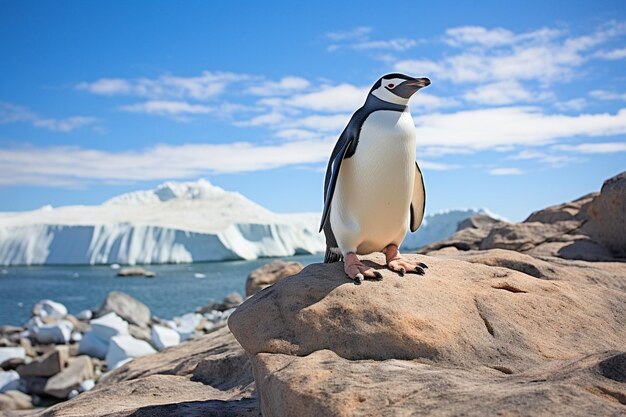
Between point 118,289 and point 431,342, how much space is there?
87.6 feet

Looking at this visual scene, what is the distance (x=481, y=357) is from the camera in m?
2.86

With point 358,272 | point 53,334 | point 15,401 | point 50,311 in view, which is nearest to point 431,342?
point 358,272

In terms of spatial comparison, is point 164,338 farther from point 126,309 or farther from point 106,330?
point 126,309

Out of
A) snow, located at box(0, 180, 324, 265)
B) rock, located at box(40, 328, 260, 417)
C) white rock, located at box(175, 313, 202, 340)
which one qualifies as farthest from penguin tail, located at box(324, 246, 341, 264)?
snow, located at box(0, 180, 324, 265)

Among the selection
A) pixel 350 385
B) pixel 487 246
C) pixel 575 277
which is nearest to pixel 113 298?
pixel 487 246

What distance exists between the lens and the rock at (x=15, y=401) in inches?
315

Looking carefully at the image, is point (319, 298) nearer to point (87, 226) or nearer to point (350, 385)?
point (350, 385)

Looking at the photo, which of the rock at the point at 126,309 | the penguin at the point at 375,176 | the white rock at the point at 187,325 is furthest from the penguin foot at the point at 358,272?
the rock at the point at 126,309

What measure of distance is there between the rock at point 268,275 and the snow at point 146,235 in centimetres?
3317

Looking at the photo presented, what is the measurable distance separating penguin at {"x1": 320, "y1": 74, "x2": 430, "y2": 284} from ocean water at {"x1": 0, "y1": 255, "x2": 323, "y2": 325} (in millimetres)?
15918

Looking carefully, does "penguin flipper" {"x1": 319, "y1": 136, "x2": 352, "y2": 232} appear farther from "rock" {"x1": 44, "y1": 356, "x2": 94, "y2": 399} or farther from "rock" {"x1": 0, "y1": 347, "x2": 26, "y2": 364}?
"rock" {"x1": 0, "y1": 347, "x2": 26, "y2": 364}

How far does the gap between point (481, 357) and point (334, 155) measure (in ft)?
4.76

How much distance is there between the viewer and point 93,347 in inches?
436

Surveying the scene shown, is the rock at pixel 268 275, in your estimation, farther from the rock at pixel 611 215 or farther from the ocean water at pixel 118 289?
the ocean water at pixel 118 289
